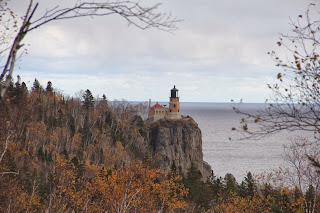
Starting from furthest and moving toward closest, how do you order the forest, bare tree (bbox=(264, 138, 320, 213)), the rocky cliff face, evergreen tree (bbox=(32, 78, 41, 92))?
evergreen tree (bbox=(32, 78, 41, 92)), the rocky cliff face, the forest, bare tree (bbox=(264, 138, 320, 213))

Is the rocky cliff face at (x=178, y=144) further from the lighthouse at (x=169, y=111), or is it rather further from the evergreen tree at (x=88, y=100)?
the evergreen tree at (x=88, y=100)

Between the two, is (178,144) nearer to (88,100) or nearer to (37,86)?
(88,100)

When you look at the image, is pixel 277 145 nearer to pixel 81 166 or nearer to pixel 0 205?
pixel 81 166

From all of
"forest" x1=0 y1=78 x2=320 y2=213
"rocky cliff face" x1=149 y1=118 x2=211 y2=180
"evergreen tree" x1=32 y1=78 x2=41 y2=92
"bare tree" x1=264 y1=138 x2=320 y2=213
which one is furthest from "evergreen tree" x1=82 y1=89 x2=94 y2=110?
"bare tree" x1=264 y1=138 x2=320 y2=213

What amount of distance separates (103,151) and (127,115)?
22.7 metres

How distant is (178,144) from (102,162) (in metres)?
24.5

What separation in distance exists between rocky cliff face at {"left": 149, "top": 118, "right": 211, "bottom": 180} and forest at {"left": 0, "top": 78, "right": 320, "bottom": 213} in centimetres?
331

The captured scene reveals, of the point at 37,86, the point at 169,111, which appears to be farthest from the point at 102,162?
the point at 37,86

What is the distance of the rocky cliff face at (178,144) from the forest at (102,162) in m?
3.31

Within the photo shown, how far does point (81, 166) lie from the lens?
48.7 metres

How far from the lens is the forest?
113 feet

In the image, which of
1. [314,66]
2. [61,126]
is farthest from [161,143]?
[314,66]

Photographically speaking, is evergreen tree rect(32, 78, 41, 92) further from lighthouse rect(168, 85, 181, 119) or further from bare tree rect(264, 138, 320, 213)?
bare tree rect(264, 138, 320, 213)

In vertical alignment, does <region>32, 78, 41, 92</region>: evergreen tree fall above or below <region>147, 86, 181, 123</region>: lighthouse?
above
